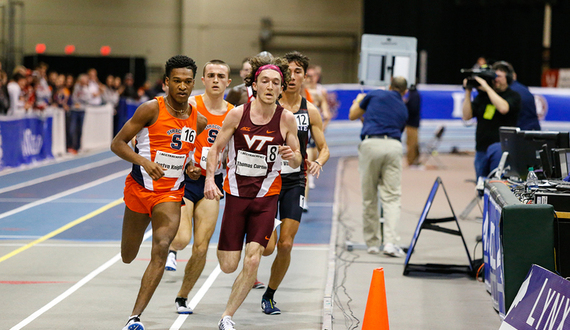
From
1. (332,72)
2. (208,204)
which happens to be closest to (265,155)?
(208,204)

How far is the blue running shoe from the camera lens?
571 cm

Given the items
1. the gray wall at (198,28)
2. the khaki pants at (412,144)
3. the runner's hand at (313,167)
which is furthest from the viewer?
the gray wall at (198,28)

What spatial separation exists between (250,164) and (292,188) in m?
0.75

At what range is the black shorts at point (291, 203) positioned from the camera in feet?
18.8

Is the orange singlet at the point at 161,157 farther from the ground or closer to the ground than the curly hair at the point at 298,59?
closer to the ground

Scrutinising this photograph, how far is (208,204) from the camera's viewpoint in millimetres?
5961

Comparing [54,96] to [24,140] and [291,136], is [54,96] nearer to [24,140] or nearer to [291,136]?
[24,140]

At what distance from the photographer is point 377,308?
4816mm

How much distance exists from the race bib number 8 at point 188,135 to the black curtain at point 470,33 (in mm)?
22011

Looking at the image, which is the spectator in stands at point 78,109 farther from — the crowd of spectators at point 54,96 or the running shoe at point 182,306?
the running shoe at point 182,306

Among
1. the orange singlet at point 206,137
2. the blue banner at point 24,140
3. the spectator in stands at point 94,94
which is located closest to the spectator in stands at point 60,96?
the blue banner at point 24,140

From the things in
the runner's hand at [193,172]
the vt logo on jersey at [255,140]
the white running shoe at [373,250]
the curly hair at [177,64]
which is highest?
the curly hair at [177,64]

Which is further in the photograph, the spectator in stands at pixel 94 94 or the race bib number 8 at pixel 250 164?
the spectator in stands at pixel 94 94

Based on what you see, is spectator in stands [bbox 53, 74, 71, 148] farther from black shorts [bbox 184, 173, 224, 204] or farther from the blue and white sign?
the blue and white sign
